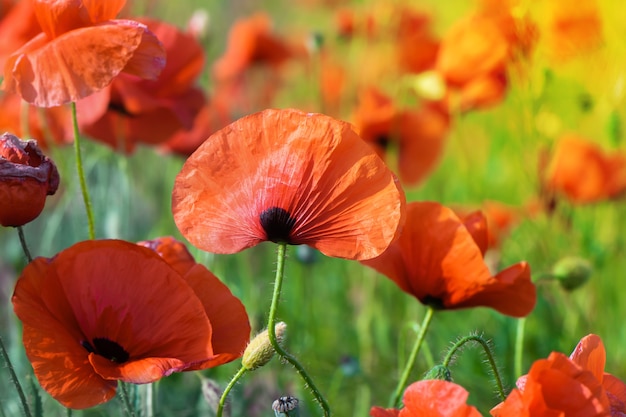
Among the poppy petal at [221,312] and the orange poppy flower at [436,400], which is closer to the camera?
the orange poppy flower at [436,400]

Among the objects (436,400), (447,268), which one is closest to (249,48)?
(447,268)

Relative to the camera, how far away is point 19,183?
0.81 metres

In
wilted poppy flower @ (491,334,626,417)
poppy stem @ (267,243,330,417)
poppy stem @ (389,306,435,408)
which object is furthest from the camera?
poppy stem @ (389,306,435,408)

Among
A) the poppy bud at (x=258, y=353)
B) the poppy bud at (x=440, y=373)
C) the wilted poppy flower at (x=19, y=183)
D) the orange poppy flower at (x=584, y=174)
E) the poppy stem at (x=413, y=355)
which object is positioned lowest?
the orange poppy flower at (x=584, y=174)

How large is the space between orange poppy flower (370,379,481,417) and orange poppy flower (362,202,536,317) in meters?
0.26

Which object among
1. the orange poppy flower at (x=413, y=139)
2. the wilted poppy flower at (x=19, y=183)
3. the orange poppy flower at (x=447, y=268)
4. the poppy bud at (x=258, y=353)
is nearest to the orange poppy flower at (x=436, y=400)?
the poppy bud at (x=258, y=353)

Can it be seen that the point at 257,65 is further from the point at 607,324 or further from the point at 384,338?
the point at 607,324

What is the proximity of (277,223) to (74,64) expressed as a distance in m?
0.26

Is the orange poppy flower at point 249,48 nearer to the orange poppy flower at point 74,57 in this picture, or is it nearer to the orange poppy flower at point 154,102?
the orange poppy flower at point 154,102

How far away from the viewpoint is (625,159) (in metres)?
2.02

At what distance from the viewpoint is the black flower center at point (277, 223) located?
85 centimetres

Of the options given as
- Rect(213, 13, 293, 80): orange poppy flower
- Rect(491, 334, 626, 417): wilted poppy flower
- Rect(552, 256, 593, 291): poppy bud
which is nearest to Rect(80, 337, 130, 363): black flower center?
Rect(491, 334, 626, 417): wilted poppy flower

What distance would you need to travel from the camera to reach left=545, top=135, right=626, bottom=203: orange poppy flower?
6.46ft

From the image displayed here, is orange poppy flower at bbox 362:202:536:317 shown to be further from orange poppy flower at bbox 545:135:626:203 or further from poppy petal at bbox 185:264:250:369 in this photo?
orange poppy flower at bbox 545:135:626:203
